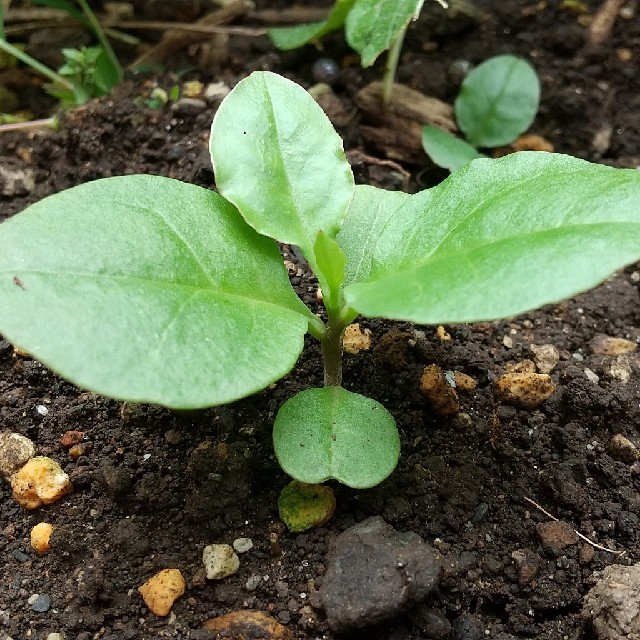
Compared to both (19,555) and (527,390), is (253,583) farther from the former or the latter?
(527,390)

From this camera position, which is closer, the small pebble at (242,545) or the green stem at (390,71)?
the small pebble at (242,545)

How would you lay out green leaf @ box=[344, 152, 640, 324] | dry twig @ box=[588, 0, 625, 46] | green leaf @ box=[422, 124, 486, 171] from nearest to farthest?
green leaf @ box=[344, 152, 640, 324] < green leaf @ box=[422, 124, 486, 171] < dry twig @ box=[588, 0, 625, 46]

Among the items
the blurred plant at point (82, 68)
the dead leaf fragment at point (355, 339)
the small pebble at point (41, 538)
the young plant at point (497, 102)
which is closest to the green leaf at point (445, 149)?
the young plant at point (497, 102)

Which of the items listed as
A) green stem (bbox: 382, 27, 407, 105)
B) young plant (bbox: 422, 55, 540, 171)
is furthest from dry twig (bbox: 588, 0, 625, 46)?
green stem (bbox: 382, 27, 407, 105)

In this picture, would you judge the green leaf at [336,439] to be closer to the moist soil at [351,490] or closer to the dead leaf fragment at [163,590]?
the moist soil at [351,490]

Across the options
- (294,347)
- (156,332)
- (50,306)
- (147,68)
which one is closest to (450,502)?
(294,347)

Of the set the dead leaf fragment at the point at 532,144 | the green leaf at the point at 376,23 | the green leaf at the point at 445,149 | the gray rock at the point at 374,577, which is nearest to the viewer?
the gray rock at the point at 374,577

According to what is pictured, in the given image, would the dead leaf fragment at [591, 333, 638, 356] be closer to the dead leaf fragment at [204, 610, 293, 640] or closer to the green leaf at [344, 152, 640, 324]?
the green leaf at [344, 152, 640, 324]
